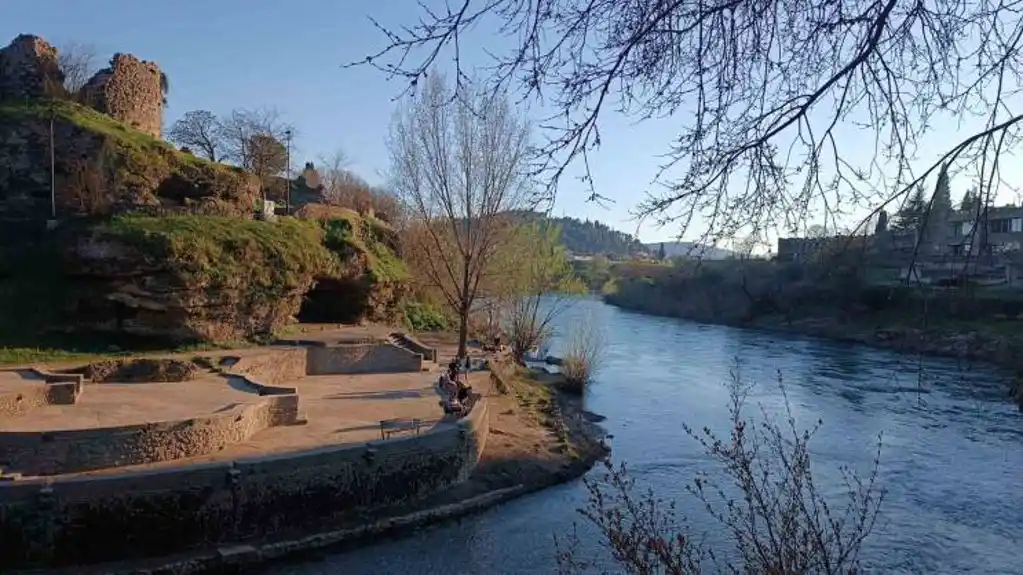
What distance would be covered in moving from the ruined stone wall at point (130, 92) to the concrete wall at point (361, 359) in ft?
31.4

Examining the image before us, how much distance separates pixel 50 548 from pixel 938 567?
1142cm

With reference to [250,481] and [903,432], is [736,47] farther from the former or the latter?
[903,432]

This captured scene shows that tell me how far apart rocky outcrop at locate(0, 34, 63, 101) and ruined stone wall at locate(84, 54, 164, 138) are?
138 cm

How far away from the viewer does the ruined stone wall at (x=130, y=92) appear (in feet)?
76.5

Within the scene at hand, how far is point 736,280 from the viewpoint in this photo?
368 centimetres

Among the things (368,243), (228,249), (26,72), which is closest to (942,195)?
(228,249)

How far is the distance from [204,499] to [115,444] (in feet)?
4.69

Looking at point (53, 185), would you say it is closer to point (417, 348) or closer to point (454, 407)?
point (417, 348)

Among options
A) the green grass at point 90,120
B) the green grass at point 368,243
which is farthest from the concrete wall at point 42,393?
the green grass at point 368,243

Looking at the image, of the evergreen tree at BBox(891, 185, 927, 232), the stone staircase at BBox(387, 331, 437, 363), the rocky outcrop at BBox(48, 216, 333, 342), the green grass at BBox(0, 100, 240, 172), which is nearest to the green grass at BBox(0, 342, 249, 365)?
the rocky outcrop at BBox(48, 216, 333, 342)

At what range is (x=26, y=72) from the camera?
21609mm

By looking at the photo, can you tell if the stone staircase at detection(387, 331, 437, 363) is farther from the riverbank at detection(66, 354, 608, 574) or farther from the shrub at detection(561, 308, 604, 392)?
the shrub at detection(561, 308, 604, 392)

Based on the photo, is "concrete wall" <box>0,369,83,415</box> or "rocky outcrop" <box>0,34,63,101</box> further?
"rocky outcrop" <box>0,34,63,101</box>

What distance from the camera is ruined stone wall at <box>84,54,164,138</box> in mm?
23312
